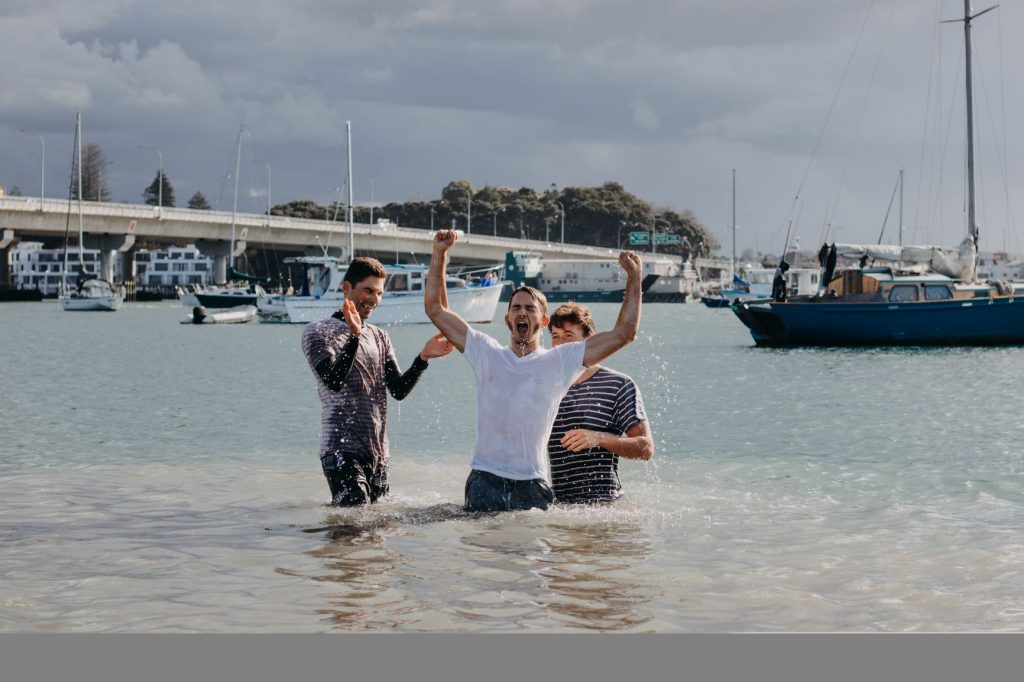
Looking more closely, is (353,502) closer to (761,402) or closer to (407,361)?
(761,402)

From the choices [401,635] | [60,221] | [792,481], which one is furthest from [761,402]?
[60,221]

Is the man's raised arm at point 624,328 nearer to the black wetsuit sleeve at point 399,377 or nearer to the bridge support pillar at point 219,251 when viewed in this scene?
the black wetsuit sleeve at point 399,377

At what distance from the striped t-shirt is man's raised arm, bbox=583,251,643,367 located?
2.03 ft

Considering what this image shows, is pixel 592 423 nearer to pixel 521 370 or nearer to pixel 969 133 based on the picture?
pixel 521 370

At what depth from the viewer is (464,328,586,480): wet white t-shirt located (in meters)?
6.89

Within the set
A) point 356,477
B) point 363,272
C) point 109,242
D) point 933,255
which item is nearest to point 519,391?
point 363,272

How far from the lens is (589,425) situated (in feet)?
24.8

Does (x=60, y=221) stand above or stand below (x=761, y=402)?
above

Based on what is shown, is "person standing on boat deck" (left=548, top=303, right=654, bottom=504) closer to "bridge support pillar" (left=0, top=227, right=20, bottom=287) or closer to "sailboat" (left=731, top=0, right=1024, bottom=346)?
"sailboat" (left=731, top=0, right=1024, bottom=346)

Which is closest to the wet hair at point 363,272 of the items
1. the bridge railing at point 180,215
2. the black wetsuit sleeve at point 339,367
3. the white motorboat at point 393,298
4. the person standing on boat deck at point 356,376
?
the person standing on boat deck at point 356,376

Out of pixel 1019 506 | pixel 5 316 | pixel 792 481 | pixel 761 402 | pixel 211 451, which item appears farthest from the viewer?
pixel 5 316

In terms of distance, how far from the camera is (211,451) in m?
16.3

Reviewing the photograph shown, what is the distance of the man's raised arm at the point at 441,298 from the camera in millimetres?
6895

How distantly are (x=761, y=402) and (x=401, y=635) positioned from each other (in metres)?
19.8
